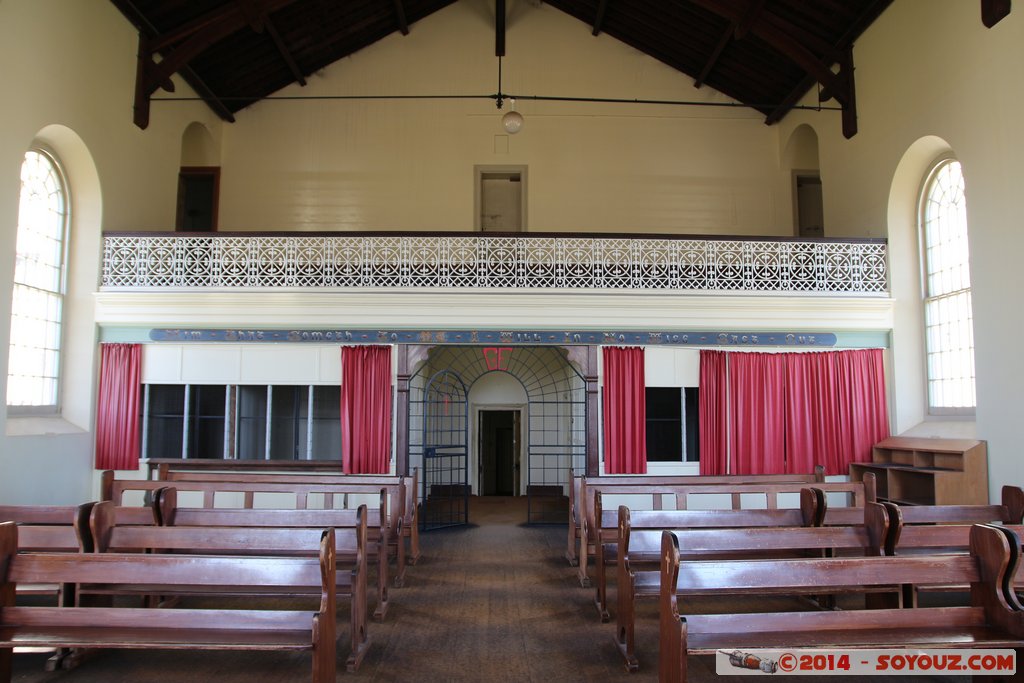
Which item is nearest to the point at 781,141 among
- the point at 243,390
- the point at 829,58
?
the point at 829,58

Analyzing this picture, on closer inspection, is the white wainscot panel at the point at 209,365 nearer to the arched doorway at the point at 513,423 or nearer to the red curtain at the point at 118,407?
the red curtain at the point at 118,407

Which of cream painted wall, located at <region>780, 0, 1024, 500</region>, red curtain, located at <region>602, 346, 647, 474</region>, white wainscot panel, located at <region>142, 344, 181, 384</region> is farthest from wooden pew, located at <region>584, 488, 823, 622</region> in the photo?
white wainscot panel, located at <region>142, 344, 181, 384</region>

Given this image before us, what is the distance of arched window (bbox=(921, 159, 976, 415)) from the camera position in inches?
374

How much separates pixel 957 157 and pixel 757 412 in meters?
4.26

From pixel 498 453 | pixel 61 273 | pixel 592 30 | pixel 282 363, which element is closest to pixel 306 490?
pixel 282 363

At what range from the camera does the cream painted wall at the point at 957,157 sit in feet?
26.2

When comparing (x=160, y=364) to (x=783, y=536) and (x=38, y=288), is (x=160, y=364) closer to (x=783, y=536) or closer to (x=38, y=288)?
(x=38, y=288)

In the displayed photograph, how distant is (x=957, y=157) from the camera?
352 inches

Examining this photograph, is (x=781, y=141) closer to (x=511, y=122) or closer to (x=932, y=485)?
(x=511, y=122)

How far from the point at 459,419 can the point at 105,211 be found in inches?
276

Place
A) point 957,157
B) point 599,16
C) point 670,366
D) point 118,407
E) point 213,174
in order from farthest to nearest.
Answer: point 213,174 < point 599,16 < point 670,366 < point 118,407 < point 957,157

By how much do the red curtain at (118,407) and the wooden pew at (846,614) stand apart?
29.7ft

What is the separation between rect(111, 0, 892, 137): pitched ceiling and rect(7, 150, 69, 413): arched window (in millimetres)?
1912

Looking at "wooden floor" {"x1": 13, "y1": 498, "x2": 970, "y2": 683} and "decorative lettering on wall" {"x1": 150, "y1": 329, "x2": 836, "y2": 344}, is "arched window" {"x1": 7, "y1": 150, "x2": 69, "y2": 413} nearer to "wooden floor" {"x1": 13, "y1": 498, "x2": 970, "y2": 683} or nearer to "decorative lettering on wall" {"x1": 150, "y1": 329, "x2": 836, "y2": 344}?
"decorative lettering on wall" {"x1": 150, "y1": 329, "x2": 836, "y2": 344}
